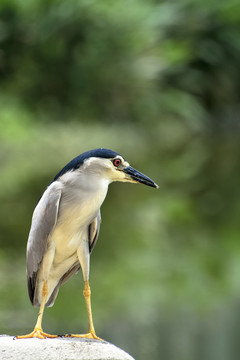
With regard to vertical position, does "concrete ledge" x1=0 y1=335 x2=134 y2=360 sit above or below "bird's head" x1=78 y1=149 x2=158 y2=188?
below

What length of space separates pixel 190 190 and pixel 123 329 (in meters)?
6.03

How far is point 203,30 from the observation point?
26.7m

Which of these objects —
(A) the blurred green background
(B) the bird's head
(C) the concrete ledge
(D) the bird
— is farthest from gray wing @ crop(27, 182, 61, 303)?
(A) the blurred green background

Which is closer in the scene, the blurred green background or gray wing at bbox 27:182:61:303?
gray wing at bbox 27:182:61:303

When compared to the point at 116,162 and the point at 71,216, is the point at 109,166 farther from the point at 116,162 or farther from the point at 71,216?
the point at 71,216

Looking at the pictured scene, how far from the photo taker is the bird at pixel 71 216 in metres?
2.78

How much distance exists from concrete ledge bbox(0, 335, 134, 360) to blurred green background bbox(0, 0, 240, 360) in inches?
74.3

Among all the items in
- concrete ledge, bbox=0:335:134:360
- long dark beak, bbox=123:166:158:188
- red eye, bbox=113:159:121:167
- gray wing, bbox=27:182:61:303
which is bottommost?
concrete ledge, bbox=0:335:134:360

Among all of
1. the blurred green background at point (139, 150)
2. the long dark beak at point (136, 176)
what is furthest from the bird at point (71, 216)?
the blurred green background at point (139, 150)

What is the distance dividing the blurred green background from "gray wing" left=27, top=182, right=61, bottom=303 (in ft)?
6.67

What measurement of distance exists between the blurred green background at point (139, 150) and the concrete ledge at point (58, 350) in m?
1.89

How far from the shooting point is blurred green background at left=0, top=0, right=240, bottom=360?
5.58 meters

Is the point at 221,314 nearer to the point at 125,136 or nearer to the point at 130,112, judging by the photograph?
the point at 125,136

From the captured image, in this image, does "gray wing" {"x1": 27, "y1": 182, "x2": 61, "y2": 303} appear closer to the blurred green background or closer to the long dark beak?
the long dark beak
